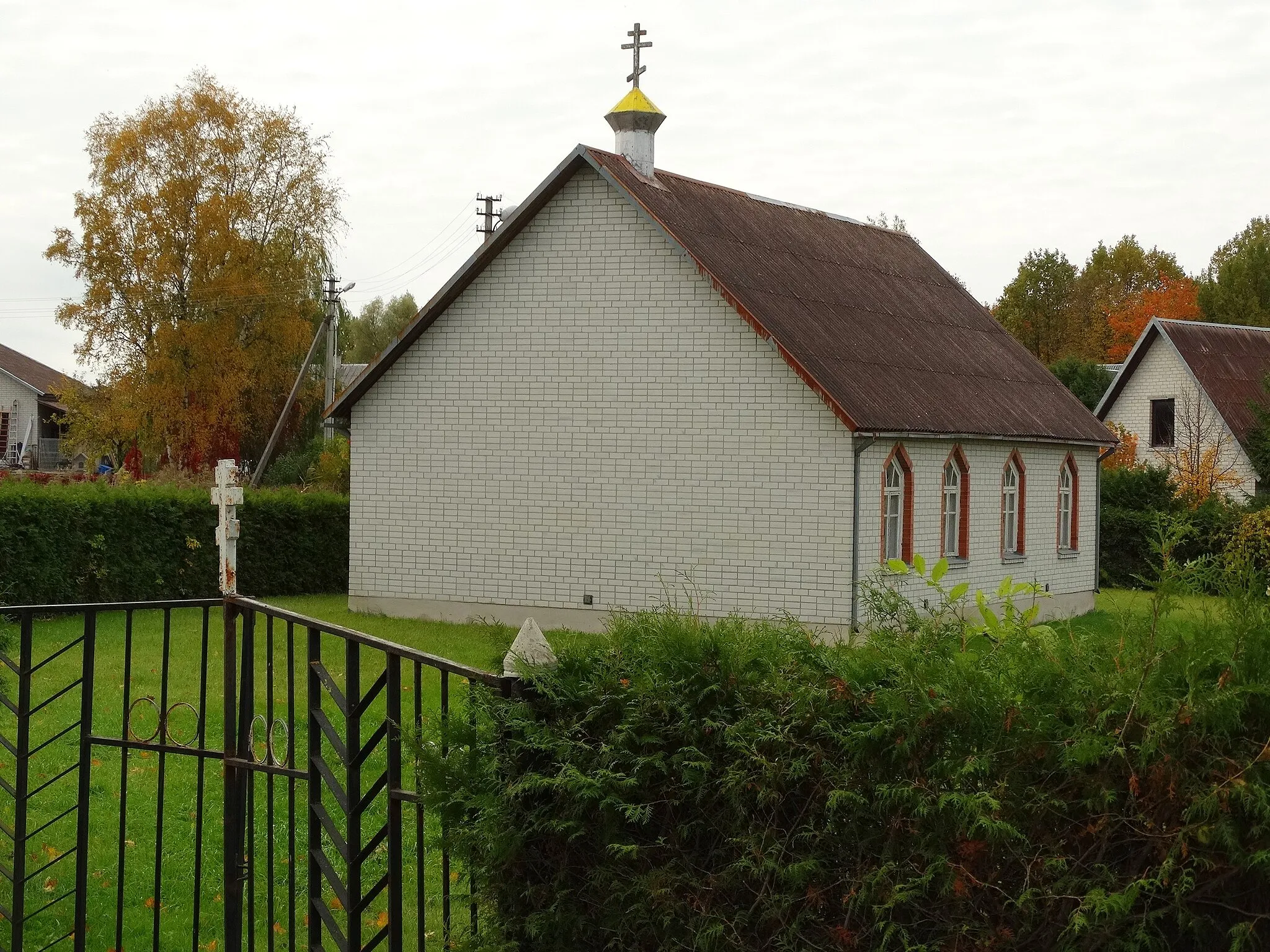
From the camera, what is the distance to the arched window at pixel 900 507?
66.7 feet

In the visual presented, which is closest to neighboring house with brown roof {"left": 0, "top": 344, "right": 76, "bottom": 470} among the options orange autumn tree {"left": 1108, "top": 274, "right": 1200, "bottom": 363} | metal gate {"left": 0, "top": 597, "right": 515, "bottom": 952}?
orange autumn tree {"left": 1108, "top": 274, "right": 1200, "bottom": 363}

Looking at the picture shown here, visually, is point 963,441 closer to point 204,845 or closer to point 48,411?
point 204,845

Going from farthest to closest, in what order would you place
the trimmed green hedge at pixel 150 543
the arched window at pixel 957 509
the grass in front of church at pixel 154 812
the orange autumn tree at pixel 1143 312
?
1. the orange autumn tree at pixel 1143 312
2. the arched window at pixel 957 509
3. the trimmed green hedge at pixel 150 543
4. the grass in front of church at pixel 154 812

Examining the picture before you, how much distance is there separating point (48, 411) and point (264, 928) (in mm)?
69771

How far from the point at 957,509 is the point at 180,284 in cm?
3057

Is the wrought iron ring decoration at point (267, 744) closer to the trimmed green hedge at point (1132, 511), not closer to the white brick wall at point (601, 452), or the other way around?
the white brick wall at point (601, 452)

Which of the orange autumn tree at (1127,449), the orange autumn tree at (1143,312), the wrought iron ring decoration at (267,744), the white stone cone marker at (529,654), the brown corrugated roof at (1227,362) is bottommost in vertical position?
the wrought iron ring decoration at (267,744)

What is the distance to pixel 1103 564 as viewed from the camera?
33.5m

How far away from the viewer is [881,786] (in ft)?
12.1

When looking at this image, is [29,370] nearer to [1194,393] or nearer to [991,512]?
[1194,393]

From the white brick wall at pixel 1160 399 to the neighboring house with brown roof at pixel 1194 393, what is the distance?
0.02 m

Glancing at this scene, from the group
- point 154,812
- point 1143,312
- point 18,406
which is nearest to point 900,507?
point 154,812

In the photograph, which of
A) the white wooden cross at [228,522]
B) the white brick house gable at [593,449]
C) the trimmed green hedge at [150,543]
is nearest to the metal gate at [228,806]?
the white wooden cross at [228,522]

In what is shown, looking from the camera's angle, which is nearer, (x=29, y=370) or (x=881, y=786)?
(x=881, y=786)
